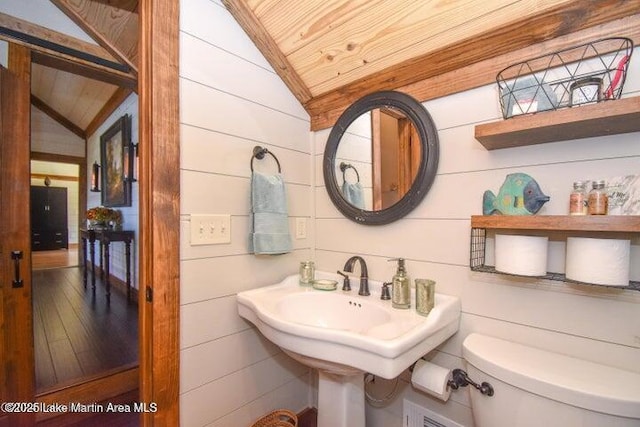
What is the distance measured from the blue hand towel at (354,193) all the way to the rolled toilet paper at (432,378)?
0.72 meters

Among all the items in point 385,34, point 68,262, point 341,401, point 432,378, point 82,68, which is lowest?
point 68,262

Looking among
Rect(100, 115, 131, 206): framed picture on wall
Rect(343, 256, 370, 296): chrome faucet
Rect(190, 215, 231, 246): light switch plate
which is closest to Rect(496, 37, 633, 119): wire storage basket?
Rect(343, 256, 370, 296): chrome faucet

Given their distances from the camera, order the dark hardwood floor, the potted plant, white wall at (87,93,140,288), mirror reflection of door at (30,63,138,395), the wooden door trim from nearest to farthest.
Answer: the wooden door trim → the dark hardwood floor → mirror reflection of door at (30,63,138,395) → white wall at (87,93,140,288) → the potted plant

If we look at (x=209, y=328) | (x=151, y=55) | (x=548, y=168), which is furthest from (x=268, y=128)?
(x=548, y=168)

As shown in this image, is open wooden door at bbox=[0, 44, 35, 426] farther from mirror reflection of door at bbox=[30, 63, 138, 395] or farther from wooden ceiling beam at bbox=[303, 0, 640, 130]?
wooden ceiling beam at bbox=[303, 0, 640, 130]

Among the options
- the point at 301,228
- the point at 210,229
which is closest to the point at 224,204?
the point at 210,229

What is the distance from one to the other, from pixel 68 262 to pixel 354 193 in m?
7.10

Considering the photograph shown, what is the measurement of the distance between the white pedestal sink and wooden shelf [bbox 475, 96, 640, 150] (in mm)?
603

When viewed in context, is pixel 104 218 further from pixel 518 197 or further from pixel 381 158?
pixel 518 197

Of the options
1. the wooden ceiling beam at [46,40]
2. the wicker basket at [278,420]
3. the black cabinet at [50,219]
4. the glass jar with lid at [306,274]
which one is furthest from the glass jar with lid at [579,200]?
the black cabinet at [50,219]

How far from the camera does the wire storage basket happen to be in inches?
30.2

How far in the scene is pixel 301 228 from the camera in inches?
60.6

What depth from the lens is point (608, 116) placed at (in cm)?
70

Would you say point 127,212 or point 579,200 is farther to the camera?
point 127,212
